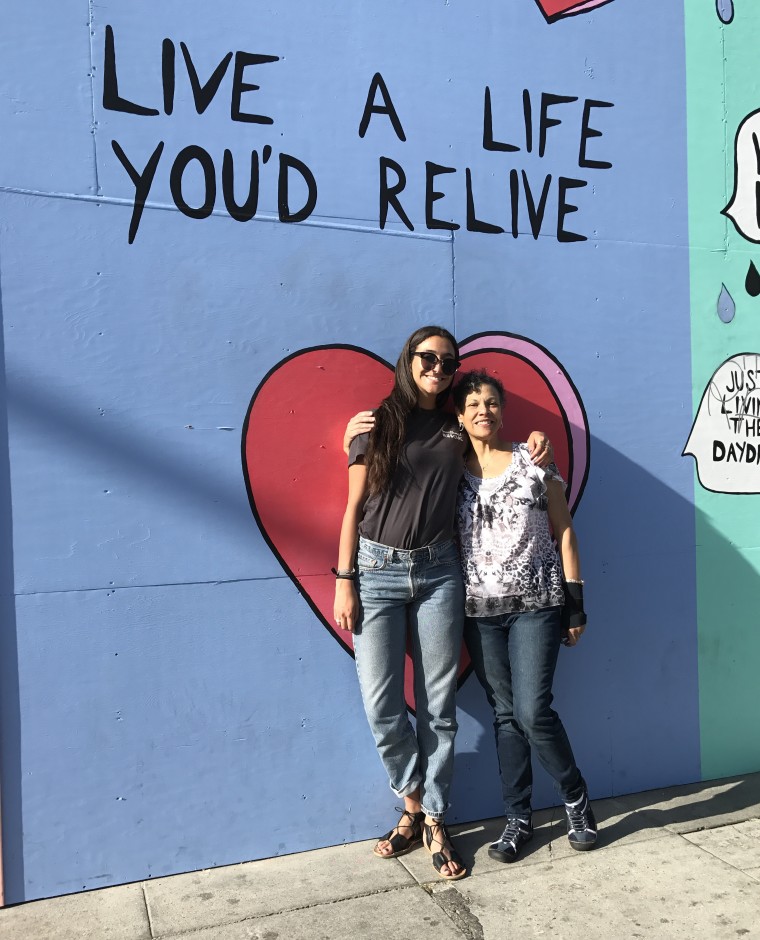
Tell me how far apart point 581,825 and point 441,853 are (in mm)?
613

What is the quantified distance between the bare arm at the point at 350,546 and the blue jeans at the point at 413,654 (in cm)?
5

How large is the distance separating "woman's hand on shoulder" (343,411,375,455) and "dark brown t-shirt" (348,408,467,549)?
0.08ft

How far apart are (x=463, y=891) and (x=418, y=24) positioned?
3.46 metres

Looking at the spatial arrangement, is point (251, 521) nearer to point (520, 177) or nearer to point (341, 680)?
point (341, 680)

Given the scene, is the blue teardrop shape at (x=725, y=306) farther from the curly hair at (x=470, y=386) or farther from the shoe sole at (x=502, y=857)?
the shoe sole at (x=502, y=857)

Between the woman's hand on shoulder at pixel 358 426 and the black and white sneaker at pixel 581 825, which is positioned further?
the black and white sneaker at pixel 581 825

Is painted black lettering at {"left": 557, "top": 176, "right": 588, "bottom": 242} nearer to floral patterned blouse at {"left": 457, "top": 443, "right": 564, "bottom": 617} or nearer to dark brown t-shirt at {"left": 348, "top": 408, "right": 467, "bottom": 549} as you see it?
floral patterned blouse at {"left": 457, "top": 443, "right": 564, "bottom": 617}

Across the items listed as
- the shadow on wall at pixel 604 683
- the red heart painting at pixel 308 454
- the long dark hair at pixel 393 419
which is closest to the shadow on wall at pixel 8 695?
the shadow on wall at pixel 604 683

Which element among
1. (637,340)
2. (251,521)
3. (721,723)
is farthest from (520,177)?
(721,723)

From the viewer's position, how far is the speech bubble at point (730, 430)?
13.5ft

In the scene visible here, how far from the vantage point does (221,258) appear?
3314 mm

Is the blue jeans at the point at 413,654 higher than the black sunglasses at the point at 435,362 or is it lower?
lower

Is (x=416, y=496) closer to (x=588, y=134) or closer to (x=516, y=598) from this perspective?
(x=516, y=598)

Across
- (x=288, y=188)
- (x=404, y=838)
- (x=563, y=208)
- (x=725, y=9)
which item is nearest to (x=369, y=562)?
(x=404, y=838)
